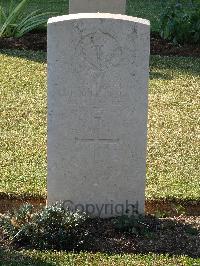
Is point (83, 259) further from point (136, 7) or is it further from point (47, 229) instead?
point (136, 7)

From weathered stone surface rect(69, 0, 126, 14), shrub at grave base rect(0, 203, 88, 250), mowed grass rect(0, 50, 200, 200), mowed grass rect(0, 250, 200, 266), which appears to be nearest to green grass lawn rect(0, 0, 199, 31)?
weathered stone surface rect(69, 0, 126, 14)

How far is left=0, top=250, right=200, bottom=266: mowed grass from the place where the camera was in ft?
15.6

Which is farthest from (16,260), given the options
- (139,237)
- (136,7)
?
(136,7)

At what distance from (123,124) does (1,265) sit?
1.25 m

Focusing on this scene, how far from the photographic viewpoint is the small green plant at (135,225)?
16.9 feet

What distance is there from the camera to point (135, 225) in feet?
17.0

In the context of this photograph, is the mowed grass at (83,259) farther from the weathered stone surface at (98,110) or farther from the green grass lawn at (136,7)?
the green grass lawn at (136,7)

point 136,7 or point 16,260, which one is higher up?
point 136,7

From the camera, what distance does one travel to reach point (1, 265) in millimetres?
4684

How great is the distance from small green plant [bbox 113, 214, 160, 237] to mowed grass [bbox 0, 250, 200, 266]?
0.29 meters

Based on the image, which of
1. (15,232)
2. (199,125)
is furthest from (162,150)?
(15,232)

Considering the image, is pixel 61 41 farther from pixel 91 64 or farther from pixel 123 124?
pixel 123 124

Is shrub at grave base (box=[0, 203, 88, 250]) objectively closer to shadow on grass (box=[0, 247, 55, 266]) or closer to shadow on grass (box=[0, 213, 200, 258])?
shadow on grass (box=[0, 213, 200, 258])

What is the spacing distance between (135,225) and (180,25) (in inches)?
278
